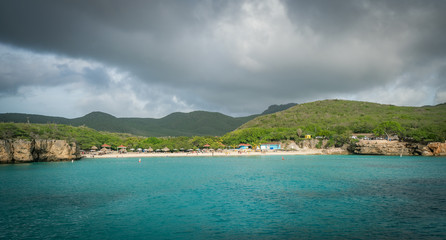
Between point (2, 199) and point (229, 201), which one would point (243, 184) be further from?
point (2, 199)

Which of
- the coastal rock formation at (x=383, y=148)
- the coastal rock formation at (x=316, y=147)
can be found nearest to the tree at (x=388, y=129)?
the coastal rock formation at (x=383, y=148)

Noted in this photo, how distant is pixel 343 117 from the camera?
5290 inches

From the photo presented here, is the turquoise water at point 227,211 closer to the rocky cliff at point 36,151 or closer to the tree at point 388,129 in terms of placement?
the rocky cliff at point 36,151

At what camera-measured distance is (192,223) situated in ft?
46.8

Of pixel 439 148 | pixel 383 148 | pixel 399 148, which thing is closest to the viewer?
pixel 439 148

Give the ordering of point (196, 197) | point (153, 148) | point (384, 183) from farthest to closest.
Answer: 1. point (153, 148)
2. point (384, 183)
3. point (196, 197)

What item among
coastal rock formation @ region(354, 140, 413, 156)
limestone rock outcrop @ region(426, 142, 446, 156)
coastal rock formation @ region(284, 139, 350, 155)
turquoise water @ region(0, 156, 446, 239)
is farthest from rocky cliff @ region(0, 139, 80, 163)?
limestone rock outcrop @ region(426, 142, 446, 156)

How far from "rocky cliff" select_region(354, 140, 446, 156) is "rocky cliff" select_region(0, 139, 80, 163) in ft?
264

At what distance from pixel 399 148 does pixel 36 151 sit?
92.8 meters

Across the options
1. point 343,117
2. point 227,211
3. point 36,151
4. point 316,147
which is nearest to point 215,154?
point 316,147

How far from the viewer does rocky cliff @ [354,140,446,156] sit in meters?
67.7

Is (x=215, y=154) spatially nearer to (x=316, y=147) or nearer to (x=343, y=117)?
(x=316, y=147)

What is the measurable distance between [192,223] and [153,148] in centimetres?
8067

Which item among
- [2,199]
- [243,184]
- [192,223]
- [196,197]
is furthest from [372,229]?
[2,199]
